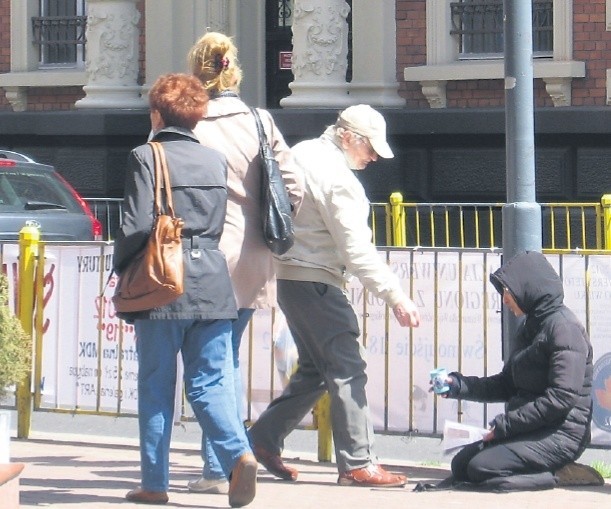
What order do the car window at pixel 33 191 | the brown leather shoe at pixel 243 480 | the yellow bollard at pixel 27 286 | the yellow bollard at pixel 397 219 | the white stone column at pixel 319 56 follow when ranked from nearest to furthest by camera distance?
the brown leather shoe at pixel 243 480 < the yellow bollard at pixel 27 286 < the car window at pixel 33 191 < the yellow bollard at pixel 397 219 < the white stone column at pixel 319 56

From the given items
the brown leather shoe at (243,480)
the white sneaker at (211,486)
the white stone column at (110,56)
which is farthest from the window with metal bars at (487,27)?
the brown leather shoe at (243,480)

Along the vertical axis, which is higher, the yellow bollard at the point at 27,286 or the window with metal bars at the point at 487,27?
the window with metal bars at the point at 487,27

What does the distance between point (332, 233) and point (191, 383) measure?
991 mm

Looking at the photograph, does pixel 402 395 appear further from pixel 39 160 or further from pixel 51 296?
pixel 39 160

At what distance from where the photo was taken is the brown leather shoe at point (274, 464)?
6895 mm

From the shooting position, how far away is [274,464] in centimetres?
690

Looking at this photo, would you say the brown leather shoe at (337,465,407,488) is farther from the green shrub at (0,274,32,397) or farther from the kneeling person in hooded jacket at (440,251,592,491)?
the green shrub at (0,274,32,397)

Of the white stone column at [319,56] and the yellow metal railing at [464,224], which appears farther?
the white stone column at [319,56]

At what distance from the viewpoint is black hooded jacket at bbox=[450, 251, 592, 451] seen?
251 inches

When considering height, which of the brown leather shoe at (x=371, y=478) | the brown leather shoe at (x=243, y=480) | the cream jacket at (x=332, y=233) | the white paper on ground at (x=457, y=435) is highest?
the cream jacket at (x=332, y=233)

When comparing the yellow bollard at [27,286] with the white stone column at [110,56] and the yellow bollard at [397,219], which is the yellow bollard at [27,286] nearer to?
the yellow bollard at [397,219]

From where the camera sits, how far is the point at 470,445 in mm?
6719


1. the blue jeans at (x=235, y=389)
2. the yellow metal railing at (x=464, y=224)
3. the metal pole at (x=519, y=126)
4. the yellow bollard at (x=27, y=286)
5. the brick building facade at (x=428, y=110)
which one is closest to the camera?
the blue jeans at (x=235, y=389)

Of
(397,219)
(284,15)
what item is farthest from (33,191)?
(284,15)
